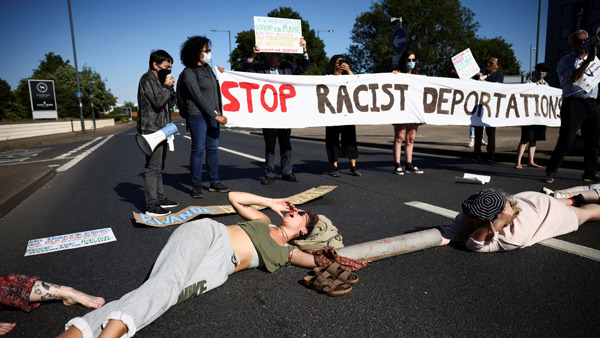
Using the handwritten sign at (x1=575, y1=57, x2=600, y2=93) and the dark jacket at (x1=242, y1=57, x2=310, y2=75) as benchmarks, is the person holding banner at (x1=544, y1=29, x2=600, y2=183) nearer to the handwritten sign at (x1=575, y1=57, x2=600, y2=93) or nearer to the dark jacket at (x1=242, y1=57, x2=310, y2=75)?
the handwritten sign at (x1=575, y1=57, x2=600, y2=93)

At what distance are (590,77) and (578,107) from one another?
442mm

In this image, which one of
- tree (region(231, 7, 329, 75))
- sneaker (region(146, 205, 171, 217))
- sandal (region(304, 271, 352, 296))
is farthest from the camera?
tree (region(231, 7, 329, 75))

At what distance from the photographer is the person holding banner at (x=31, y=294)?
2.14 metres

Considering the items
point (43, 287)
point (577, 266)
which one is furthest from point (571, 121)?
point (43, 287)

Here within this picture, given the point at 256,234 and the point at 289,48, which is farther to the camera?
the point at 289,48

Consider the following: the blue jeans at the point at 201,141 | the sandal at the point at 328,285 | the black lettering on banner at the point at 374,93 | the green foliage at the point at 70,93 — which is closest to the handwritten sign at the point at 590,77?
the black lettering on banner at the point at 374,93

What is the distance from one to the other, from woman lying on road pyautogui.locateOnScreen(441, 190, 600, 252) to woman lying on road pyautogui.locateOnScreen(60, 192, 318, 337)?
131 cm

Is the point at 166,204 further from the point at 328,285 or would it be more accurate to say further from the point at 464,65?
the point at 464,65

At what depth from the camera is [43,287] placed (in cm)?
Answer: 223

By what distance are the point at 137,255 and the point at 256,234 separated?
4.04 feet

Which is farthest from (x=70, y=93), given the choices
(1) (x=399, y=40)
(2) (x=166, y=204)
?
(2) (x=166, y=204)

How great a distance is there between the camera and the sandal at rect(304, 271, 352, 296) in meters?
2.32

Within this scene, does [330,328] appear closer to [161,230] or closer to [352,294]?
[352,294]

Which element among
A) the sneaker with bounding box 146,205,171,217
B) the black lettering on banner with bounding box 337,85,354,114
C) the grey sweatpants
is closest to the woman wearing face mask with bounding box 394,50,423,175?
the black lettering on banner with bounding box 337,85,354,114
